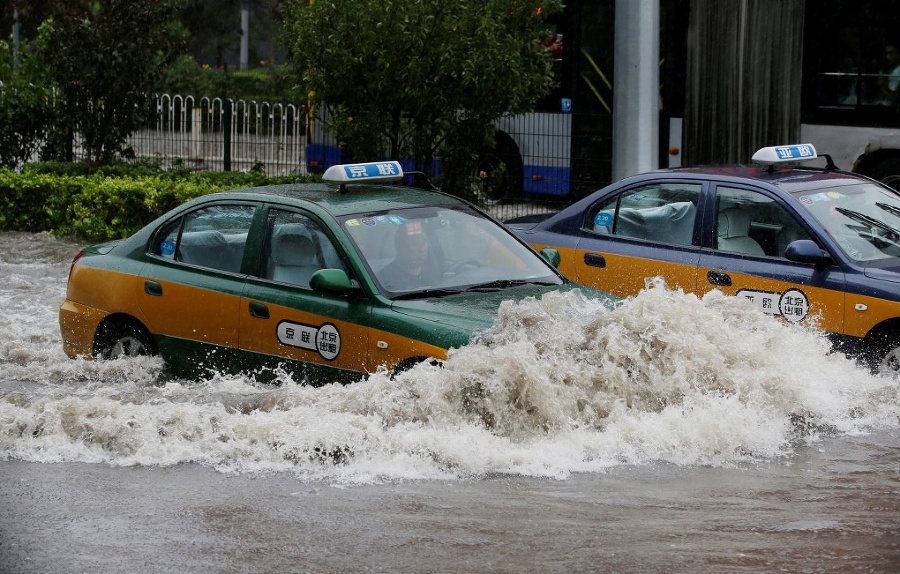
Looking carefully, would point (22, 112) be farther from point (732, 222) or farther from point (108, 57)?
point (732, 222)

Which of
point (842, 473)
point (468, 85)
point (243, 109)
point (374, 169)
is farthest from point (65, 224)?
point (842, 473)

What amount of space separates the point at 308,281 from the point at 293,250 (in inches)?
11.5

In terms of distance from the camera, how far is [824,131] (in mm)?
16547

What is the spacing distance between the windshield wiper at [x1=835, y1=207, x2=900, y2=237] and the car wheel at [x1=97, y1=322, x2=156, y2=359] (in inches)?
187

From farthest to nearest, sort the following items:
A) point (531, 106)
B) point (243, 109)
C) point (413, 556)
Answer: point (243, 109) → point (531, 106) → point (413, 556)

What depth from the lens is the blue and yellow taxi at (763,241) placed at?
8406 mm

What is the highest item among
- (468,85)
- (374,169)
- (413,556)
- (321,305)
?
(468,85)

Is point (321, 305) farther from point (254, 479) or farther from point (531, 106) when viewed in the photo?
point (531, 106)

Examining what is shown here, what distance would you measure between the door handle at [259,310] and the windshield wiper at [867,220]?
3973mm

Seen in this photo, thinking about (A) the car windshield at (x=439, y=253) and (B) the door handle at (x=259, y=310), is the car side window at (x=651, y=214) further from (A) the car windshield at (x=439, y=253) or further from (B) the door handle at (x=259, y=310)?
(B) the door handle at (x=259, y=310)

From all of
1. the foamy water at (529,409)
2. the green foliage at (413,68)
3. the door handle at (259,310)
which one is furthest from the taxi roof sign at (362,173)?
the green foliage at (413,68)

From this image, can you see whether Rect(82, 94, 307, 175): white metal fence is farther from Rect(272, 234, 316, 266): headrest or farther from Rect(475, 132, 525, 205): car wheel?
Rect(272, 234, 316, 266): headrest

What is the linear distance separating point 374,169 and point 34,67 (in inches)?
482

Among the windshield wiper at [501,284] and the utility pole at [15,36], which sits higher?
the utility pole at [15,36]
